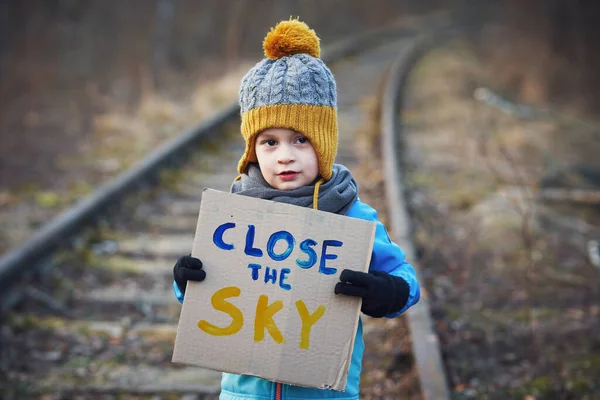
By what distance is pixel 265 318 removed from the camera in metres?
2.03

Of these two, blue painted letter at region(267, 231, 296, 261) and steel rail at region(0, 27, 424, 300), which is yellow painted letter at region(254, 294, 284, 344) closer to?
blue painted letter at region(267, 231, 296, 261)

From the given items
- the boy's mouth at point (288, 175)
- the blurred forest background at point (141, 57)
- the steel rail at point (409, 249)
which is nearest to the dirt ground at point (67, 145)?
the blurred forest background at point (141, 57)

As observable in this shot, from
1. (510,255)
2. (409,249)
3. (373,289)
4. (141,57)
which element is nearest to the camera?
(373,289)

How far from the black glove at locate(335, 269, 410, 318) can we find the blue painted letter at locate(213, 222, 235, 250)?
0.34 metres

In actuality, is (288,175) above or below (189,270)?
above

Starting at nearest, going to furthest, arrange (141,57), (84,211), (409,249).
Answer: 1. (409,249)
2. (84,211)
3. (141,57)

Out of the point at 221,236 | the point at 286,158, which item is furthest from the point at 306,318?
the point at 286,158

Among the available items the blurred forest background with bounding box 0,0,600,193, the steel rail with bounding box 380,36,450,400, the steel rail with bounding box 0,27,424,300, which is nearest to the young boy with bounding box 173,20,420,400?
the steel rail with bounding box 380,36,450,400

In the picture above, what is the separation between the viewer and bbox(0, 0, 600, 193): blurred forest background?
11.7m

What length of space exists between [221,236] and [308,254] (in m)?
0.26

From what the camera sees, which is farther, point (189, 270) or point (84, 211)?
point (84, 211)

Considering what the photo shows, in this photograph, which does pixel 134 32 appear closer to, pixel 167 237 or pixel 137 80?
pixel 137 80

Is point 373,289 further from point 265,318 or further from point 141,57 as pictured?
point 141,57

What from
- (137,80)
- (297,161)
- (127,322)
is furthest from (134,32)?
(297,161)
